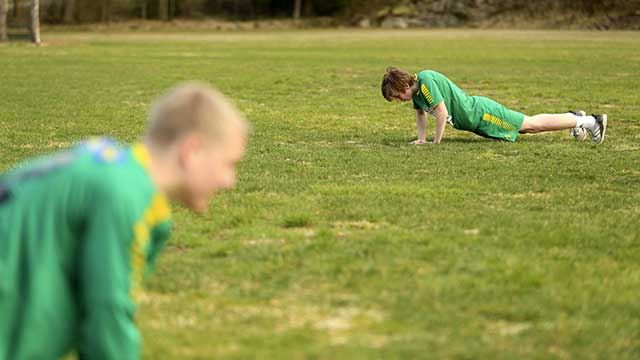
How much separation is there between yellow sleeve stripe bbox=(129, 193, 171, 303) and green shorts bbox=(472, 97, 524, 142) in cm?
973

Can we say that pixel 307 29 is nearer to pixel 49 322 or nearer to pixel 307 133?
pixel 307 133

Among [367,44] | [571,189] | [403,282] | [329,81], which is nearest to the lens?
[403,282]

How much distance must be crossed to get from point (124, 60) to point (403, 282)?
90.4ft

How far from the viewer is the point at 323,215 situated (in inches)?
309

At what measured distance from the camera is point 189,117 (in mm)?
2957

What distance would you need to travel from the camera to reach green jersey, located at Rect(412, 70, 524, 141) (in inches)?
480

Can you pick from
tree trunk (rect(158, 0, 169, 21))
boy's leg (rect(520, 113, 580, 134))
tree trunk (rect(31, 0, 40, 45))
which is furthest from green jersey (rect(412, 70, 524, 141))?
tree trunk (rect(158, 0, 169, 21))

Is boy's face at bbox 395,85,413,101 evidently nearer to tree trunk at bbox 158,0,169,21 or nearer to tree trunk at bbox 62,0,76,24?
tree trunk at bbox 158,0,169,21

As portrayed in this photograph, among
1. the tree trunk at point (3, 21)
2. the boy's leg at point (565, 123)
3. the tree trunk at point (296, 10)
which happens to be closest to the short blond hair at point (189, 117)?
the boy's leg at point (565, 123)

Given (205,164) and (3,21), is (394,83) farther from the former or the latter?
(3,21)

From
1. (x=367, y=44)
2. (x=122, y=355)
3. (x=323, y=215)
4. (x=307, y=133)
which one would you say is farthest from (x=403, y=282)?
(x=367, y=44)

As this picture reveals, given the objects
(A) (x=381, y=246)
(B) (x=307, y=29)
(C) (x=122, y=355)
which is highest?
(C) (x=122, y=355)

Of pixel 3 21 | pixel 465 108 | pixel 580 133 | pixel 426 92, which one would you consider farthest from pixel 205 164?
pixel 3 21

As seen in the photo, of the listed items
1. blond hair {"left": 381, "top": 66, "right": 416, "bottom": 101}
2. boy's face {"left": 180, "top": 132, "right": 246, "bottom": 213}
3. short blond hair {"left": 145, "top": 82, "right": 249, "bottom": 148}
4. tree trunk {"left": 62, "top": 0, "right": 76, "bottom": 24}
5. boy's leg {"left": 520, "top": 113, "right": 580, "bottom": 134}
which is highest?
short blond hair {"left": 145, "top": 82, "right": 249, "bottom": 148}
